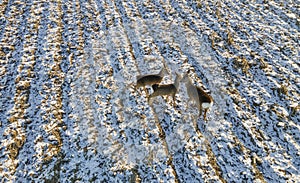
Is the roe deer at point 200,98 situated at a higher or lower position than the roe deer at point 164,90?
lower

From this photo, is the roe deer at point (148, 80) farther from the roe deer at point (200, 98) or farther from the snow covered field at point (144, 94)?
the roe deer at point (200, 98)

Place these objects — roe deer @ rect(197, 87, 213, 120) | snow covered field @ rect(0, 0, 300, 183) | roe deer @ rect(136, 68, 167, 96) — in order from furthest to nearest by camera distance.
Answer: roe deer @ rect(136, 68, 167, 96)
roe deer @ rect(197, 87, 213, 120)
snow covered field @ rect(0, 0, 300, 183)

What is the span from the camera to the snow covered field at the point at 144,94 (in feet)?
6.58

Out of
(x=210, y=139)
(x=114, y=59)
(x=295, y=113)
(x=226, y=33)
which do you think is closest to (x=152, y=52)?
(x=114, y=59)

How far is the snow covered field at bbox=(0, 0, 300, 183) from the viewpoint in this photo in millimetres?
2006

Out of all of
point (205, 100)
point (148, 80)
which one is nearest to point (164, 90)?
point (148, 80)

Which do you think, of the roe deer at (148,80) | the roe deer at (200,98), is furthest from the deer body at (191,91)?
the roe deer at (148,80)

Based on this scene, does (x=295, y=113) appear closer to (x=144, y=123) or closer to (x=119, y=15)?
(x=144, y=123)

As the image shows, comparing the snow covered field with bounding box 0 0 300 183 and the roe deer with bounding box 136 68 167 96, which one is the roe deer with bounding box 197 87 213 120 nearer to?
the snow covered field with bounding box 0 0 300 183

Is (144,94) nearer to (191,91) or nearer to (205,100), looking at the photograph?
(191,91)

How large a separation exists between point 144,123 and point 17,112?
113 centimetres

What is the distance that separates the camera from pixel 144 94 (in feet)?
8.63

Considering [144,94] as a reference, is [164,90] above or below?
above

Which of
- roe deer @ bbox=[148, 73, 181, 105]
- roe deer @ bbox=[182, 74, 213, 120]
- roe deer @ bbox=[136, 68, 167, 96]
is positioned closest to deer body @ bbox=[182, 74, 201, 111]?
roe deer @ bbox=[182, 74, 213, 120]
